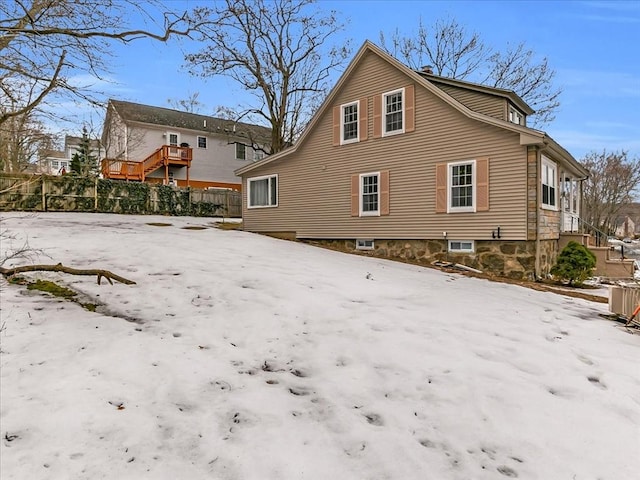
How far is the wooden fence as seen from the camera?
17281mm

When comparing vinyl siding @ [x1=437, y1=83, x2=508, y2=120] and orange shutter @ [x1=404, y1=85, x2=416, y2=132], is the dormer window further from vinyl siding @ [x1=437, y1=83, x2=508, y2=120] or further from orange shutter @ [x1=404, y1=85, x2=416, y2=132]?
orange shutter @ [x1=404, y1=85, x2=416, y2=132]

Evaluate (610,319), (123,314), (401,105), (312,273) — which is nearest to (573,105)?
(401,105)

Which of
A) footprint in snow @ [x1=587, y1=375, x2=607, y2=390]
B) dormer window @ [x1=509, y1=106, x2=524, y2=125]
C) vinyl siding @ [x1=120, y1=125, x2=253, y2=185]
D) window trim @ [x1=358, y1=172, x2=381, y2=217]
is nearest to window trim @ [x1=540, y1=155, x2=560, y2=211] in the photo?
dormer window @ [x1=509, y1=106, x2=524, y2=125]

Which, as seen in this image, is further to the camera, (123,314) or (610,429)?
(123,314)

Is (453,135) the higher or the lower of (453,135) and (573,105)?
the lower

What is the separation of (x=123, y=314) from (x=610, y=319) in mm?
7409

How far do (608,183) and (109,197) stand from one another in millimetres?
36446

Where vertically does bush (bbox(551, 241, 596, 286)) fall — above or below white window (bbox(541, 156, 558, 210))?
below

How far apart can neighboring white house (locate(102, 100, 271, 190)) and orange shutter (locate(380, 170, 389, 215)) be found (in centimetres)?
1470

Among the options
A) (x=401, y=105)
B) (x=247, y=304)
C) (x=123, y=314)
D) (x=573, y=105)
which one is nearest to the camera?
(x=123, y=314)

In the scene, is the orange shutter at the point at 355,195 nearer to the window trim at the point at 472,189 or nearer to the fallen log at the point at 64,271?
the window trim at the point at 472,189

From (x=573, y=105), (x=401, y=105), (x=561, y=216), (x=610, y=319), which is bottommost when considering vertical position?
(x=610, y=319)

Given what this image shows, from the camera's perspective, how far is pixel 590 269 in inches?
421

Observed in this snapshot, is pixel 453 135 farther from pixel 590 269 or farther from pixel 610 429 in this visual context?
pixel 610 429
